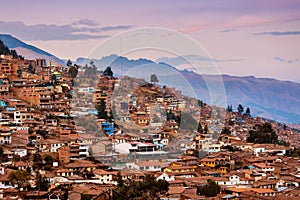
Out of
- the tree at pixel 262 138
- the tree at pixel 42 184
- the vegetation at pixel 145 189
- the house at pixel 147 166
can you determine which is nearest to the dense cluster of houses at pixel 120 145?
the house at pixel 147 166

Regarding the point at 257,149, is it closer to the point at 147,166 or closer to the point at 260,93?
the point at 147,166

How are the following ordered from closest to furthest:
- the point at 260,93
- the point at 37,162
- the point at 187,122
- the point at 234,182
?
1. the point at 234,182
2. the point at 37,162
3. the point at 187,122
4. the point at 260,93

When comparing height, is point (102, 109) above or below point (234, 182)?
above

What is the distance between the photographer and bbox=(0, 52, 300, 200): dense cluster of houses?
1232cm

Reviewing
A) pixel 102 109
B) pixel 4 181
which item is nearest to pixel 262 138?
pixel 102 109

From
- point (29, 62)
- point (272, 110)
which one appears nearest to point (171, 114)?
point (29, 62)

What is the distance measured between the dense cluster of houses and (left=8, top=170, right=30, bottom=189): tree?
0.29 feet

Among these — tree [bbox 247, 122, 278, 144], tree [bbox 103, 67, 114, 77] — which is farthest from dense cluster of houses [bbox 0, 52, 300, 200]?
tree [bbox 103, 67, 114, 77]

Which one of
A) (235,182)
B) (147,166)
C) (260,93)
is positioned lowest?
(235,182)

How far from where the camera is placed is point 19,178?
1111 cm

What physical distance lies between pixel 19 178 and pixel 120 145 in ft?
16.1

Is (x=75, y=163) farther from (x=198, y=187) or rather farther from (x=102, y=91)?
(x=102, y=91)

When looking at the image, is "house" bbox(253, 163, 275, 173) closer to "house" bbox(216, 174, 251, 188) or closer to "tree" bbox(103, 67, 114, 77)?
"house" bbox(216, 174, 251, 188)

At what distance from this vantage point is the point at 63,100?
22.4 meters
